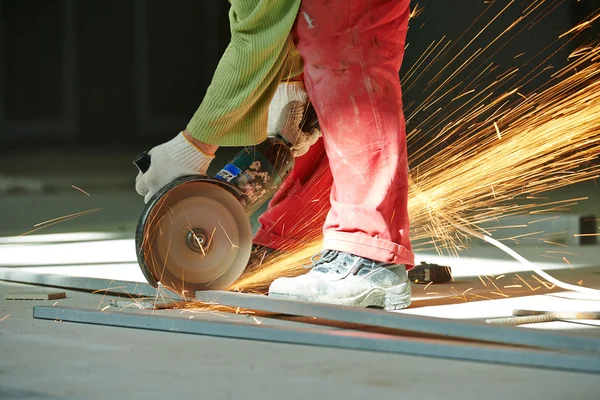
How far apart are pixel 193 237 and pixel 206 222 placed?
0.16 feet

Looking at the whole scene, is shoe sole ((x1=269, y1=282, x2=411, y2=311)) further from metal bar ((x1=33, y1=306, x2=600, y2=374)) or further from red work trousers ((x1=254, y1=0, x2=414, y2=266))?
metal bar ((x1=33, y1=306, x2=600, y2=374))

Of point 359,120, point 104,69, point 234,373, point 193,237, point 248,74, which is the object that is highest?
point 104,69

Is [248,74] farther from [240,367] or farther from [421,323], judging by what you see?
[240,367]

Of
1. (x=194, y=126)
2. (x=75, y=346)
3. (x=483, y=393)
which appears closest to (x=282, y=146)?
(x=194, y=126)

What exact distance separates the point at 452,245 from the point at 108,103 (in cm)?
588

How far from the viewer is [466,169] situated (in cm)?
310

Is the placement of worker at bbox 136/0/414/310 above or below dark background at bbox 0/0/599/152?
below

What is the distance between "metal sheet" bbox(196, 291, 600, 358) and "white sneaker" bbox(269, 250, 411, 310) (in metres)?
0.11

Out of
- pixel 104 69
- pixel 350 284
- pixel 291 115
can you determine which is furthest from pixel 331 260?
pixel 104 69

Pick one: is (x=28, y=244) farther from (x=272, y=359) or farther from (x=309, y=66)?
(x=272, y=359)

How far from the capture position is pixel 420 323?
1.95m

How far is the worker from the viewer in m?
2.35

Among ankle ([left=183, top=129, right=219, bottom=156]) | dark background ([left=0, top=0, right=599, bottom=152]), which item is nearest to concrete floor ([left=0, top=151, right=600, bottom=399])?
ankle ([left=183, top=129, right=219, bottom=156])

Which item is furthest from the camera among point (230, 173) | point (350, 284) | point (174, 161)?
point (230, 173)
